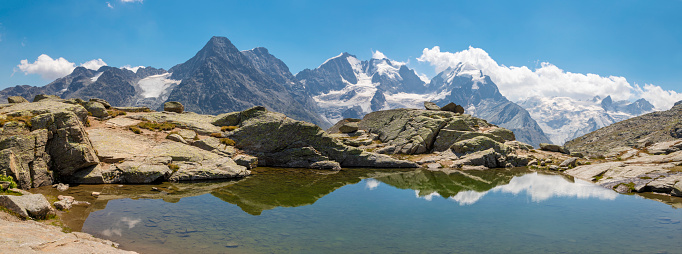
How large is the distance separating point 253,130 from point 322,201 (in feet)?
83.4

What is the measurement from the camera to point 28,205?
16.3 meters

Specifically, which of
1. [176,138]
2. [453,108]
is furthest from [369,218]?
[453,108]

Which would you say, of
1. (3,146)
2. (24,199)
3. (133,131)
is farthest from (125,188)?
(133,131)

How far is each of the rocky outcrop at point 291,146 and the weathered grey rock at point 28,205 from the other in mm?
28966

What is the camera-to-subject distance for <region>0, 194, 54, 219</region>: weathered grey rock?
50.8 feet

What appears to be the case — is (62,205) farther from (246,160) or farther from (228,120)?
(228,120)

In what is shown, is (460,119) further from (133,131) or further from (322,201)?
(133,131)

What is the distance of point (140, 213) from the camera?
19.9 metres

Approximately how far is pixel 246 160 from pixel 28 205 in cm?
2509

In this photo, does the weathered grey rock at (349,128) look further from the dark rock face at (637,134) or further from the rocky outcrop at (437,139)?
the dark rock face at (637,134)

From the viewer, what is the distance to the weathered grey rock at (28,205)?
1548cm

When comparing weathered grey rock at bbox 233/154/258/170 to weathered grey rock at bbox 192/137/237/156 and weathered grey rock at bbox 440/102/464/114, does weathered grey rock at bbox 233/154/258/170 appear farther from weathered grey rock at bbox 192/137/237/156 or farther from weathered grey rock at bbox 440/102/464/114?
weathered grey rock at bbox 440/102/464/114

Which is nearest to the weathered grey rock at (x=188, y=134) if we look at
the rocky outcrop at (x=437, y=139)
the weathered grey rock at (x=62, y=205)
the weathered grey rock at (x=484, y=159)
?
the weathered grey rock at (x=62, y=205)

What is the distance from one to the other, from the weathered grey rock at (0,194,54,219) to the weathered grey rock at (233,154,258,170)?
23.2 meters
